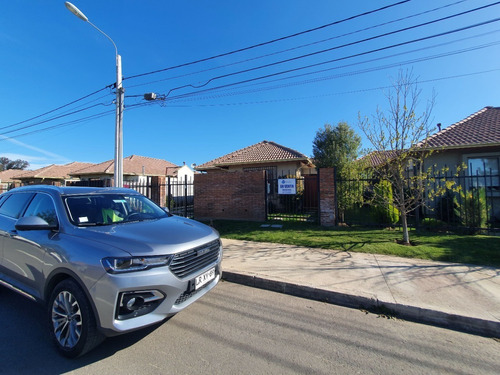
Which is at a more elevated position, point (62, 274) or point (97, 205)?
point (97, 205)

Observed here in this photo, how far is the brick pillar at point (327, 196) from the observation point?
8.70 metres

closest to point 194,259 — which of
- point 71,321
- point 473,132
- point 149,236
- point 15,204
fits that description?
point 149,236

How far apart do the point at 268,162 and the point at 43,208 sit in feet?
47.4

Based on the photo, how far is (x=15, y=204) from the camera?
3.79m

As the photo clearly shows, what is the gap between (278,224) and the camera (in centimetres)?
972

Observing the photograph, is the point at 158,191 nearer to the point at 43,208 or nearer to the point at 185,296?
the point at 43,208

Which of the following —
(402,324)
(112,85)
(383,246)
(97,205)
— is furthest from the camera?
(112,85)

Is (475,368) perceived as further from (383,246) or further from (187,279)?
(383,246)

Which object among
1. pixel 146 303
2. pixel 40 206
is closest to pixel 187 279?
pixel 146 303

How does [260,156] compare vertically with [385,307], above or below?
above

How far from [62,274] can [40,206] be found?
127cm

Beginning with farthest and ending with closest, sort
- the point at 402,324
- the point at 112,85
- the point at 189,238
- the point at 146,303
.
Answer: the point at 112,85 < the point at 402,324 < the point at 189,238 < the point at 146,303

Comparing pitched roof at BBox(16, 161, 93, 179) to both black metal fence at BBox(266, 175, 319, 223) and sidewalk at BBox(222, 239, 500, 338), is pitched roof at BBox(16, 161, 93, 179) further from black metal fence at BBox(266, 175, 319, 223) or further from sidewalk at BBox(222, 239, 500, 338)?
sidewalk at BBox(222, 239, 500, 338)

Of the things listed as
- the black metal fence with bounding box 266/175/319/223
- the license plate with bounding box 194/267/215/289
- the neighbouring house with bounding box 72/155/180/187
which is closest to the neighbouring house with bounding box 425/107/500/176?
the black metal fence with bounding box 266/175/319/223
